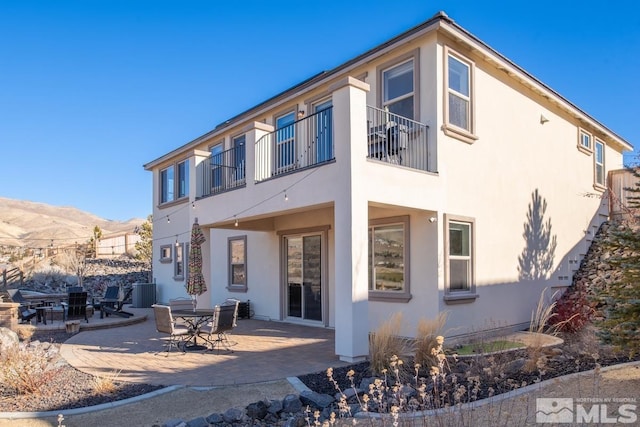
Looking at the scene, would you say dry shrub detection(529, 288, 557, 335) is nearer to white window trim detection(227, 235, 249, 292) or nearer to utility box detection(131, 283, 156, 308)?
white window trim detection(227, 235, 249, 292)

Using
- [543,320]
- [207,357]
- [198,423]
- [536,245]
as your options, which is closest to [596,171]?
[536,245]

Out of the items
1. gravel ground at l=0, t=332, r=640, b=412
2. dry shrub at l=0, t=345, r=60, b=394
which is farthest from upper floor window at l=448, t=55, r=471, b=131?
dry shrub at l=0, t=345, r=60, b=394

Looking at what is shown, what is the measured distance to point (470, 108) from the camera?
1084cm

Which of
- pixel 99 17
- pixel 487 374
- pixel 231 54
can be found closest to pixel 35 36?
pixel 99 17

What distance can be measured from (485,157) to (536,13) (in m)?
5.56

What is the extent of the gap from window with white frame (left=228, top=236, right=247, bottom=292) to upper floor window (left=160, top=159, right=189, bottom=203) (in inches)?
155

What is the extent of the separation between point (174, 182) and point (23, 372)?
44.7 feet

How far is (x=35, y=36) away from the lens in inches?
623

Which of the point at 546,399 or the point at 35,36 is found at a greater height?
the point at 35,36

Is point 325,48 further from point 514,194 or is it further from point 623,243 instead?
point 623,243

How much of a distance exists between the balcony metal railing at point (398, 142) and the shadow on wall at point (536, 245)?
4311 millimetres

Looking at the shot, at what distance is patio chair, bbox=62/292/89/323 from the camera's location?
543 inches

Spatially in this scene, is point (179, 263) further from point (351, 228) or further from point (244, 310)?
point (351, 228)

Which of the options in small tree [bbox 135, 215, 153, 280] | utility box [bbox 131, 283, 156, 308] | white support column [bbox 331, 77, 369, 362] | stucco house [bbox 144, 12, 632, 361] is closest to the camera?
white support column [bbox 331, 77, 369, 362]
